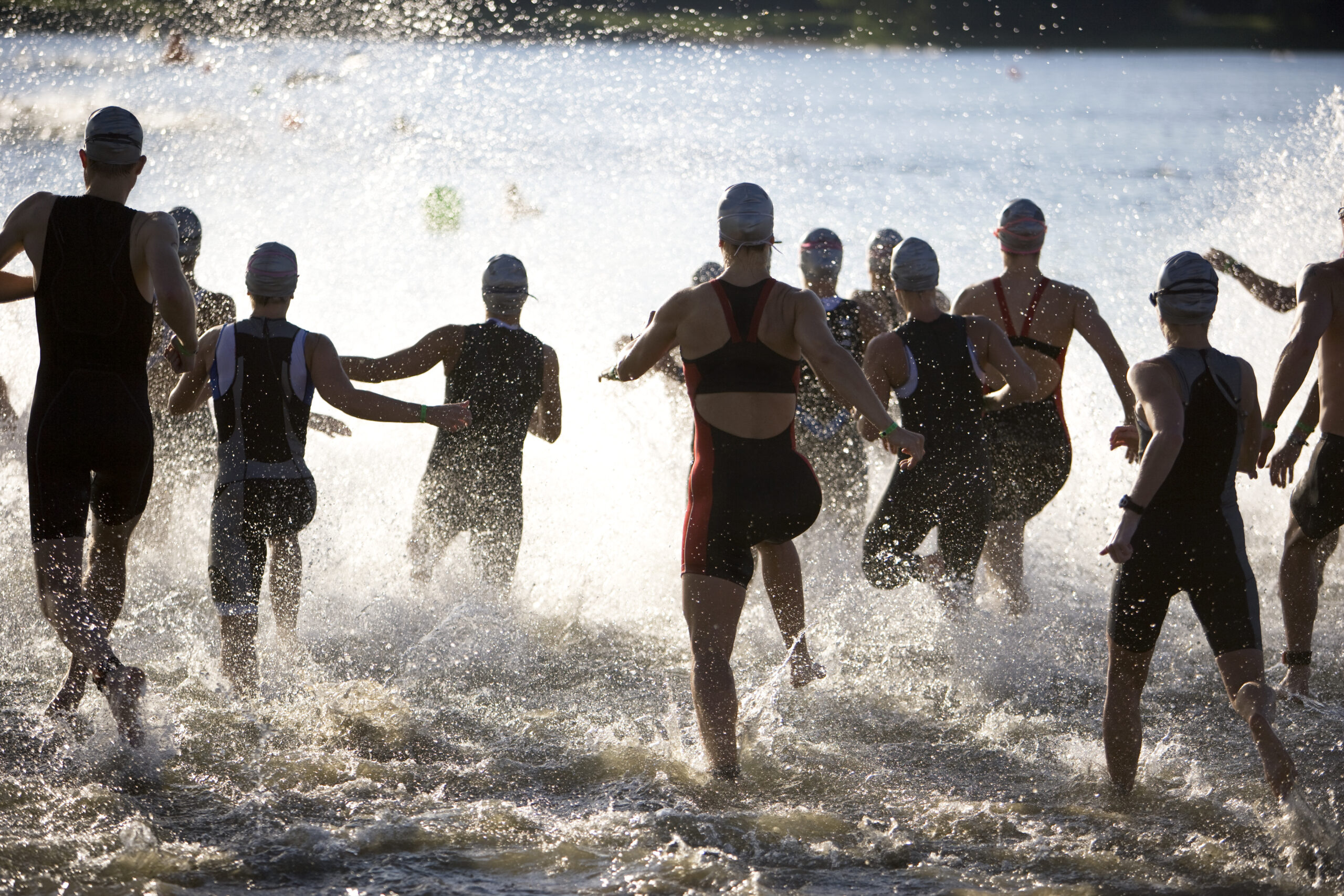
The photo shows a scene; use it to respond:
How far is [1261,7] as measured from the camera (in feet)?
211

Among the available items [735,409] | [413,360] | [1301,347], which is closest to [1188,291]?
[1301,347]

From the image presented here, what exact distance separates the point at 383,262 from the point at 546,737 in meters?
18.0

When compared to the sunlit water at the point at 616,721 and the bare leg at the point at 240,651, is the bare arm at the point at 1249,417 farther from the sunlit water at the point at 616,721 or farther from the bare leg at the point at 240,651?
the bare leg at the point at 240,651

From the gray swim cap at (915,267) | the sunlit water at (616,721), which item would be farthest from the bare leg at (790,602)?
the gray swim cap at (915,267)

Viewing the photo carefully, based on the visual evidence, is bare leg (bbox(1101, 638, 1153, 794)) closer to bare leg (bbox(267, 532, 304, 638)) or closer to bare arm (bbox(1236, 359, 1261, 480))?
bare arm (bbox(1236, 359, 1261, 480))

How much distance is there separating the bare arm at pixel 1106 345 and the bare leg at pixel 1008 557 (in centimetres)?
77

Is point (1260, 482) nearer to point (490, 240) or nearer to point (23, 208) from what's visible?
point (23, 208)

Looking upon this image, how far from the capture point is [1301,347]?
16.7 ft

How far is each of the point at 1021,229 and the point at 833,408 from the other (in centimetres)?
133

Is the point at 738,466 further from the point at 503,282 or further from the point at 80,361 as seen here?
the point at 80,361

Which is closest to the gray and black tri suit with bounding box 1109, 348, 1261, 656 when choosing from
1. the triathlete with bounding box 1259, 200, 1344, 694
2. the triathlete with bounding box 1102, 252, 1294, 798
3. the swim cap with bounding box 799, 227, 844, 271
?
the triathlete with bounding box 1102, 252, 1294, 798

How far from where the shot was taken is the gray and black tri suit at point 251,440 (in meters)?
4.95

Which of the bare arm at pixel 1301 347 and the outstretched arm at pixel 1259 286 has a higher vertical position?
the outstretched arm at pixel 1259 286

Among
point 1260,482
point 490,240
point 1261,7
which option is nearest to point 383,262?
point 490,240
